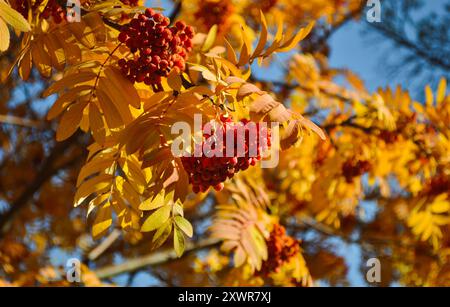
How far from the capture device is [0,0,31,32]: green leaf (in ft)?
5.53

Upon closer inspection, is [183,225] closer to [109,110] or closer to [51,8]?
[109,110]

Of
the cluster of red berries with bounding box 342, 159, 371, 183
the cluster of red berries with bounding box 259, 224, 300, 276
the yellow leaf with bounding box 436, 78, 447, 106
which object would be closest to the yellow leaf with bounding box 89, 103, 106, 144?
the cluster of red berries with bounding box 259, 224, 300, 276

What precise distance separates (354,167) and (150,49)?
2243 millimetres

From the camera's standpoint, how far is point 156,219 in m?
1.75

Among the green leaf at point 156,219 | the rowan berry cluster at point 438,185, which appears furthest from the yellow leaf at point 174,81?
the rowan berry cluster at point 438,185

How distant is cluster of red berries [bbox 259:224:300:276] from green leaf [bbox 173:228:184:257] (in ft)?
4.17

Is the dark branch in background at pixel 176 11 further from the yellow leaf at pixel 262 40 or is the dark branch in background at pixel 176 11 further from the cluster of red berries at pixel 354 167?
the yellow leaf at pixel 262 40

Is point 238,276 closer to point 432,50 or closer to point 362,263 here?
point 362,263

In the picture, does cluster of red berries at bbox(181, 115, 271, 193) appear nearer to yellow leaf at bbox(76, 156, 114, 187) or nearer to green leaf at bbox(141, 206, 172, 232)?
green leaf at bbox(141, 206, 172, 232)

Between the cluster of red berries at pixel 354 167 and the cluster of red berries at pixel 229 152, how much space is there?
6.78 ft

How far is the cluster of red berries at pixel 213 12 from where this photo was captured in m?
4.01

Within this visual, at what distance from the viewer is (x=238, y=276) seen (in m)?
3.17
